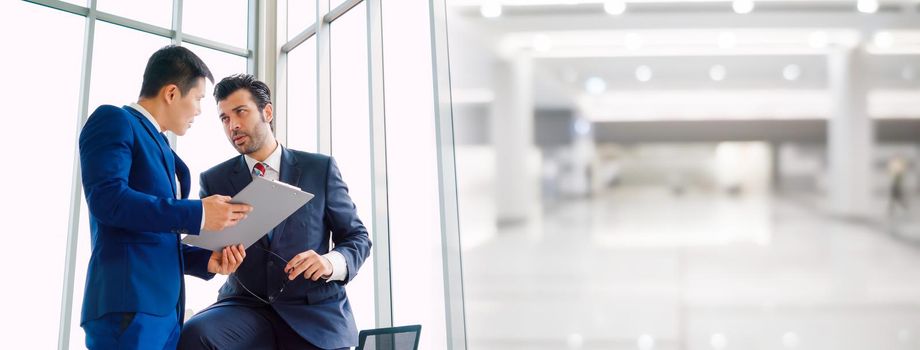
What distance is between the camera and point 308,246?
7.00ft

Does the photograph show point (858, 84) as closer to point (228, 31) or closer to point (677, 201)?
point (677, 201)

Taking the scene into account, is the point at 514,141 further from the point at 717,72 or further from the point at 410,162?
the point at 410,162

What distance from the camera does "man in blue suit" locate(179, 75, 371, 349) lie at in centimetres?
199

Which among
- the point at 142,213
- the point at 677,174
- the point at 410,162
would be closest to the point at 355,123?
the point at 410,162

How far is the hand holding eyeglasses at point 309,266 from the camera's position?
6.33ft

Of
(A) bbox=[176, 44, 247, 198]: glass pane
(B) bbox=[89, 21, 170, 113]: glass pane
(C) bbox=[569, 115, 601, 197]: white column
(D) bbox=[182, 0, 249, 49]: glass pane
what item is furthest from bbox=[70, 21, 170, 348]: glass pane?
(C) bbox=[569, 115, 601, 197]: white column

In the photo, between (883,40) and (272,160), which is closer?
(883,40)

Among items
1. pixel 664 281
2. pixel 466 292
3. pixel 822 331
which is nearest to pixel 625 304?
pixel 664 281

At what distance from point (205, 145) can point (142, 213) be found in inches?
151

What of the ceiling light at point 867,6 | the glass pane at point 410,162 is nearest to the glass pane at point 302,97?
the glass pane at point 410,162

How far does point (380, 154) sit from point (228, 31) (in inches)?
94.8

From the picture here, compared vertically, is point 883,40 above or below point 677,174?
above

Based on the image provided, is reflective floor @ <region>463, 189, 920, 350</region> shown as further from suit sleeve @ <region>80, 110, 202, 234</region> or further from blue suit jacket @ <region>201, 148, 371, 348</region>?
suit sleeve @ <region>80, 110, 202, 234</region>

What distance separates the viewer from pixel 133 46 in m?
4.70
